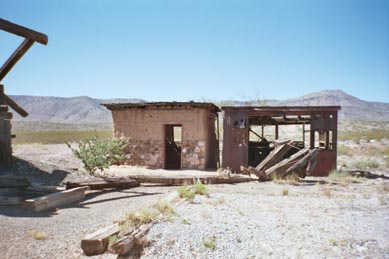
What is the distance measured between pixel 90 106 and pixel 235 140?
98109mm

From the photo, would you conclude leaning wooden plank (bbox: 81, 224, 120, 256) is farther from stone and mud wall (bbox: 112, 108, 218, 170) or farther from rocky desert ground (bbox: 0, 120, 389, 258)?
stone and mud wall (bbox: 112, 108, 218, 170)

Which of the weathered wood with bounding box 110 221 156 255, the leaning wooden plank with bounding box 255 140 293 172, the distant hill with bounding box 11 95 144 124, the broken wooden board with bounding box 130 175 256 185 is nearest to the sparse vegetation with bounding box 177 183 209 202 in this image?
the broken wooden board with bounding box 130 175 256 185

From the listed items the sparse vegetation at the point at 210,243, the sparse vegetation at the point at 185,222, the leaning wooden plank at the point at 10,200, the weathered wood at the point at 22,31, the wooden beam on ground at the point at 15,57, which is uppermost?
the weathered wood at the point at 22,31

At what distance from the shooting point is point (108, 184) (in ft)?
32.5

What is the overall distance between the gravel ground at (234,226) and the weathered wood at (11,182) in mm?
771

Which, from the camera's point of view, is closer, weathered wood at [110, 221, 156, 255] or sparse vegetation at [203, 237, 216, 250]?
weathered wood at [110, 221, 156, 255]

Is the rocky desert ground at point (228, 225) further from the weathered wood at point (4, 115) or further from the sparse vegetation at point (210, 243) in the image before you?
the weathered wood at point (4, 115)

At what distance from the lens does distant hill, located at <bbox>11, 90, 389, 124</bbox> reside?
9188 cm

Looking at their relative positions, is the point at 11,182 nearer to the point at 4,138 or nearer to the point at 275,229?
the point at 4,138

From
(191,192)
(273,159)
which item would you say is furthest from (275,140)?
(191,192)

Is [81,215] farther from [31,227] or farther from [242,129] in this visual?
[242,129]

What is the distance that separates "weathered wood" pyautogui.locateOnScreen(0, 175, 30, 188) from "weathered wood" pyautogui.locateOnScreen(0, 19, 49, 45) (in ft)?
11.7

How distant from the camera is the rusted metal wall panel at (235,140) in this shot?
14.2 m

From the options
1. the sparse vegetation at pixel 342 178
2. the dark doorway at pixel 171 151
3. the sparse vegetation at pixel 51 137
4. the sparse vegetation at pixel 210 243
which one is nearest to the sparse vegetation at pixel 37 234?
the sparse vegetation at pixel 210 243
